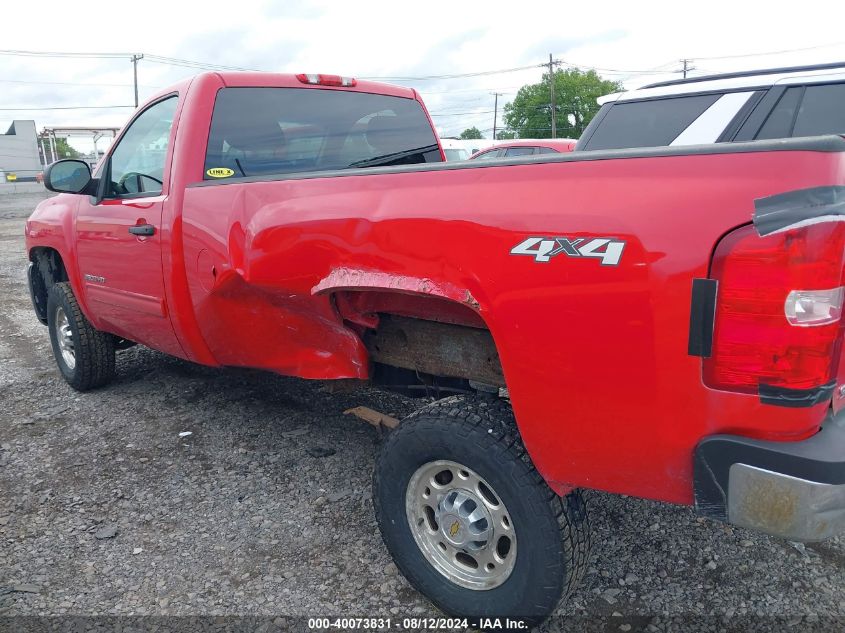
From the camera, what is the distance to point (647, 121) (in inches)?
203

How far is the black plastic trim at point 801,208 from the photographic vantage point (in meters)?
1.49

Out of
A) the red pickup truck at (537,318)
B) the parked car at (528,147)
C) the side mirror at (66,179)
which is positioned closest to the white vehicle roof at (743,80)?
the red pickup truck at (537,318)

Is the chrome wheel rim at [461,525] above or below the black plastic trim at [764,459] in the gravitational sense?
below

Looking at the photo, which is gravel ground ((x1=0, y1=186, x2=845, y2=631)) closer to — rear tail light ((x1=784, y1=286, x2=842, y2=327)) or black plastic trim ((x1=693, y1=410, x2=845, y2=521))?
black plastic trim ((x1=693, y1=410, x2=845, y2=521))

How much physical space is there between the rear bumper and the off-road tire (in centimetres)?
414

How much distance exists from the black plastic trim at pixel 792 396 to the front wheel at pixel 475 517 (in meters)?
0.71

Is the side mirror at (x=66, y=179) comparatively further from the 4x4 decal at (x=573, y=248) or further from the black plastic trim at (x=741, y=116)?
the black plastic trim at (x=741, y=116)

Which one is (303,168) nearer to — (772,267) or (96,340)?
(96,340)

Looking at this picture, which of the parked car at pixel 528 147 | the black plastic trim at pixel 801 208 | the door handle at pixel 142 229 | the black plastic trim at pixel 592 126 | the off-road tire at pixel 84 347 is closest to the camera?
the black plastic trim at pixel 801 208

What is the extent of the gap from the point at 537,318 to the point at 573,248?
22 cm

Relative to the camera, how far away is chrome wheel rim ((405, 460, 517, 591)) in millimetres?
2260

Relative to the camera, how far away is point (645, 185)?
1.69 meters

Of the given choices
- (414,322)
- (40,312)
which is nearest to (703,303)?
(414,322)

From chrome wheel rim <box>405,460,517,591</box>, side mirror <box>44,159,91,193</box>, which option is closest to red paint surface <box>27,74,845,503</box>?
chrome wheel rim <box>405,460,517,591</box>
